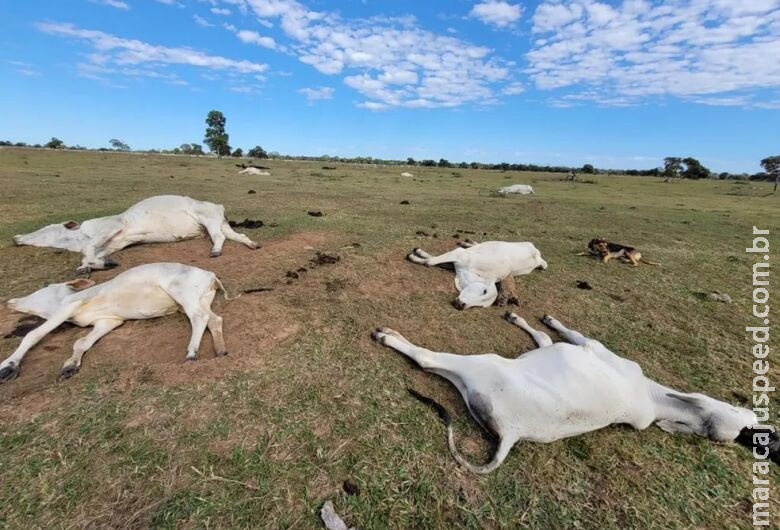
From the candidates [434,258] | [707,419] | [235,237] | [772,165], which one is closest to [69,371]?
[235,237]

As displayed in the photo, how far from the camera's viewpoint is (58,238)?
680 cm

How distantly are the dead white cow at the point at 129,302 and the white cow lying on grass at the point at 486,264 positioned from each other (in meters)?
3.46

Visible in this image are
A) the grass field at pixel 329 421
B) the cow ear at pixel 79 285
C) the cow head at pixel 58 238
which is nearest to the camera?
the grass field at pixel 329 421

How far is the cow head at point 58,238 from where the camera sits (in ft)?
21.9

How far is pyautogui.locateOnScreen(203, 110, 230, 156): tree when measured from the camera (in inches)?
2372

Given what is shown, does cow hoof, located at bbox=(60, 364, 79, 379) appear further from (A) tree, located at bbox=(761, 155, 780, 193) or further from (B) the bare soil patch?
(A) tree, located at bbox=(761, 155, 780, 193)

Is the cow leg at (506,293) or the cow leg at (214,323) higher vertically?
the cow leg at (214,323)

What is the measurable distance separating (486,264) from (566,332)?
6.59 ft

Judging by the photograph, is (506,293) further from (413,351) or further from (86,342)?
(86,342)

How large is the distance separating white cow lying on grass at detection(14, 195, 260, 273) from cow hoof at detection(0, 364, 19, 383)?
264 cm

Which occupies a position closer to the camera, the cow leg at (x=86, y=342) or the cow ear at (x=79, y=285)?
the cow leg at (x=86, y=342)

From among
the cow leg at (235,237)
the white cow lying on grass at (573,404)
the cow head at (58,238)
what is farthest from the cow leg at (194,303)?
the cow head at (58,238)

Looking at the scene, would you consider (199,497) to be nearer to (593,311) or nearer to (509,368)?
(509,368)

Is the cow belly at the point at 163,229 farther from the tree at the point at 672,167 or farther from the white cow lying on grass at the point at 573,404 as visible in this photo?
the tree at the point at 672,167
